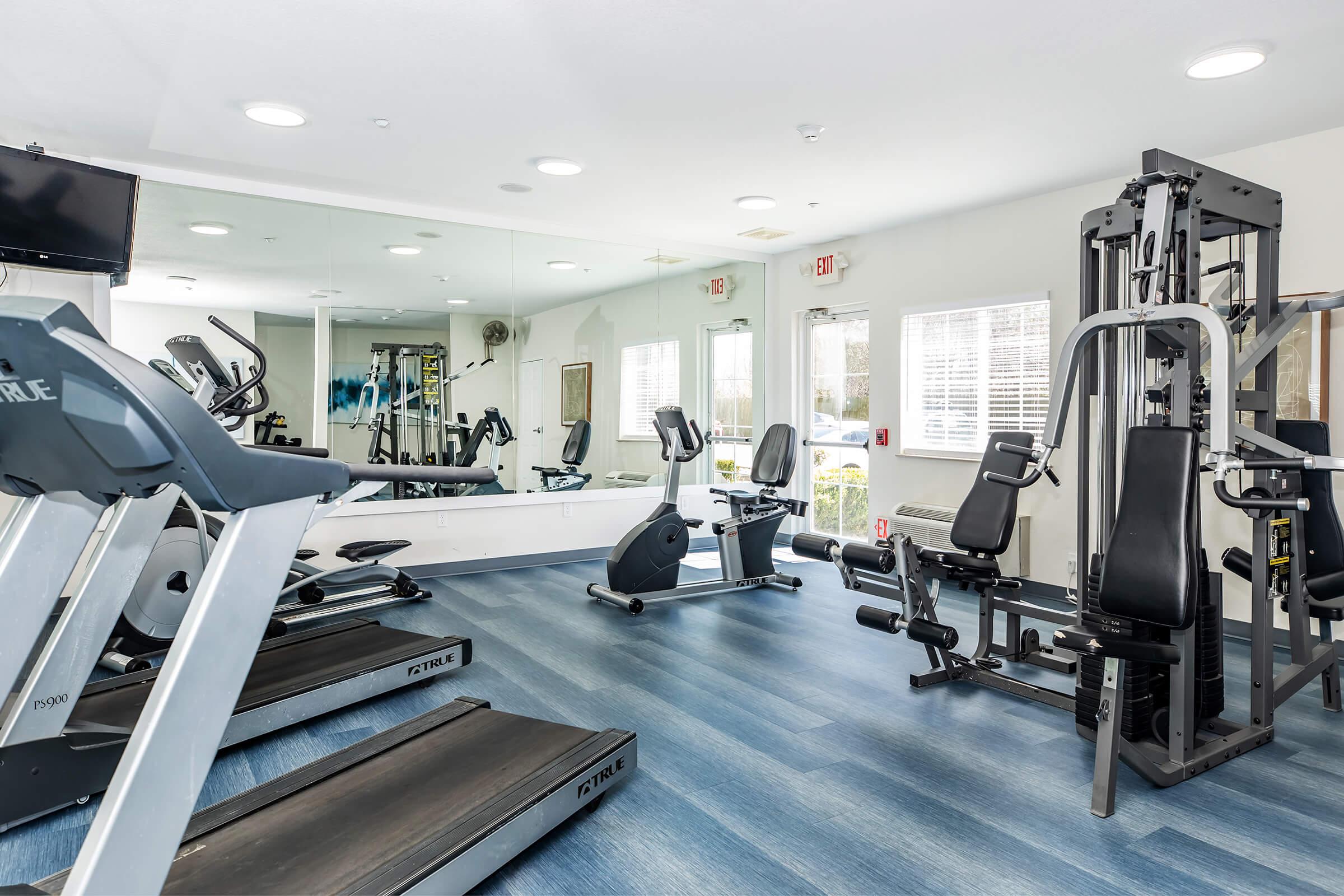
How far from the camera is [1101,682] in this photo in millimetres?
2727

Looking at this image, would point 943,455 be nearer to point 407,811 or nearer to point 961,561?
point 961,561

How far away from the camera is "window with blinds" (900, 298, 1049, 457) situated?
16.1ft

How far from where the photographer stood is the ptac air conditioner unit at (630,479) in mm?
6348

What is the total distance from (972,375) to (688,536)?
2.24 metres

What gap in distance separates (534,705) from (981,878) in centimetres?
175

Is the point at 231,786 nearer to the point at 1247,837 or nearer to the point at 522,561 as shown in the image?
the point at 1247,837

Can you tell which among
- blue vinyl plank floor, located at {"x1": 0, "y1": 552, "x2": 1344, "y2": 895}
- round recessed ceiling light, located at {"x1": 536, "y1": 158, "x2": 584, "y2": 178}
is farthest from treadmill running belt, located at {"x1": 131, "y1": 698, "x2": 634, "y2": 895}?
round recessed ceiling light, located at {"x1": 536, "y1": 158, "x2": 584, "y2": 178}

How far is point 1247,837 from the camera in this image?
2150 mm

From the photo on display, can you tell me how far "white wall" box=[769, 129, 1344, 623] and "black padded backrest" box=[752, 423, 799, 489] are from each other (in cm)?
110

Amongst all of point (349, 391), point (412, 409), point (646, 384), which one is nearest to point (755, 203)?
point (646, 384)

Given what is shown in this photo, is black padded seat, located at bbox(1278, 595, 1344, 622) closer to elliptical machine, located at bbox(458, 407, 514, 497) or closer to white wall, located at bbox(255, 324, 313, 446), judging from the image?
elliptical machine, located at bbox(458, 407, 514, 497)

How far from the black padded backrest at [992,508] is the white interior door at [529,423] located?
3.33 metres

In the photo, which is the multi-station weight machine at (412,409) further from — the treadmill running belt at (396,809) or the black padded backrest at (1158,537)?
the black padded backrest at (1158,537)

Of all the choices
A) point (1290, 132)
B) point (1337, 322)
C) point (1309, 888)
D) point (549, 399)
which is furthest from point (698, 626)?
point (1290, 132)
